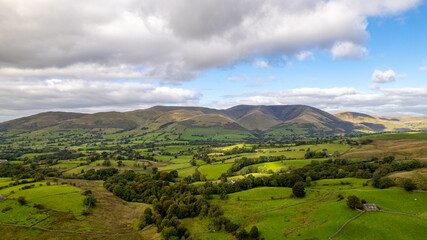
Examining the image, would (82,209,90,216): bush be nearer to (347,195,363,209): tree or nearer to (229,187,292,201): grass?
(229,187,292,201): grass

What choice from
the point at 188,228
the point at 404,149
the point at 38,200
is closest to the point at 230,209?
the point at 188,228

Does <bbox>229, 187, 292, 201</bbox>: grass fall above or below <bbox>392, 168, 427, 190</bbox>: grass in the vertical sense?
below

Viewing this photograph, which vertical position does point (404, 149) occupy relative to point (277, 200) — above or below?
above

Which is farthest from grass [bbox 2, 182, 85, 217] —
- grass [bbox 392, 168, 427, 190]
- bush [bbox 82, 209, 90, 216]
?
grass [bbox 392, 168, 427, 190]

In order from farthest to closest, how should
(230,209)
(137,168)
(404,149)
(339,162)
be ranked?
(137,168), (404,149), (339,162), (230,209)

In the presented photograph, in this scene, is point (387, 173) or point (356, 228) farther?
point (387, 173)

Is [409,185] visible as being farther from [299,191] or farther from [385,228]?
[299,191]

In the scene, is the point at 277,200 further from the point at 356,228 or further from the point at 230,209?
the point at 356,228

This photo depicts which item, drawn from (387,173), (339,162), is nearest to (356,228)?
(387,173)

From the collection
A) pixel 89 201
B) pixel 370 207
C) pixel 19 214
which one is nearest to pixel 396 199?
pixel 370 207

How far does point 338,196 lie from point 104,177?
485 feet

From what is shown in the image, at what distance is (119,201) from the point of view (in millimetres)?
115062

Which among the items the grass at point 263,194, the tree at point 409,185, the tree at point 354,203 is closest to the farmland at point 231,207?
the grass at point 263,194

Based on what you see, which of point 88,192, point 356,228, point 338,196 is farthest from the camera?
point 88,192
